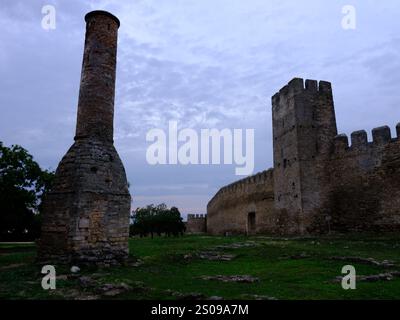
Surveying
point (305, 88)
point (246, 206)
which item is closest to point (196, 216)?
point (246, 206)

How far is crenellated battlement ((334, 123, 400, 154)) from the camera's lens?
1786 cm

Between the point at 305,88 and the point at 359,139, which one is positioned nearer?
the point at 359,139

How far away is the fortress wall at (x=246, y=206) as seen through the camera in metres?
26.5

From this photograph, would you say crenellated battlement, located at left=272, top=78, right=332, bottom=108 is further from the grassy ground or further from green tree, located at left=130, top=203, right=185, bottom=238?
green tree, located at left=130, top=203, right=185, bottom=238

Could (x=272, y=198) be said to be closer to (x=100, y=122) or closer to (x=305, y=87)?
(x=305, y=87)

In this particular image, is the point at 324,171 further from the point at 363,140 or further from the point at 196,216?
the point at 196,216

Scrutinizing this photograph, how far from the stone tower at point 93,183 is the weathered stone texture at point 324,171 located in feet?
38.6

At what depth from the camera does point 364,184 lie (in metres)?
18.7

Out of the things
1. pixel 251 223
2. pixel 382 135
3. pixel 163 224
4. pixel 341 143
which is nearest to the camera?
pixel 382 135

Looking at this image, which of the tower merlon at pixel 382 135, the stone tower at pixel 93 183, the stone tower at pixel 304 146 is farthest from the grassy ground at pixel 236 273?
the stone tower at pixel 304 146

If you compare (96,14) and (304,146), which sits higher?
(96,14)

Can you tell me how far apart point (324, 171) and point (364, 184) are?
2665 millimetres
